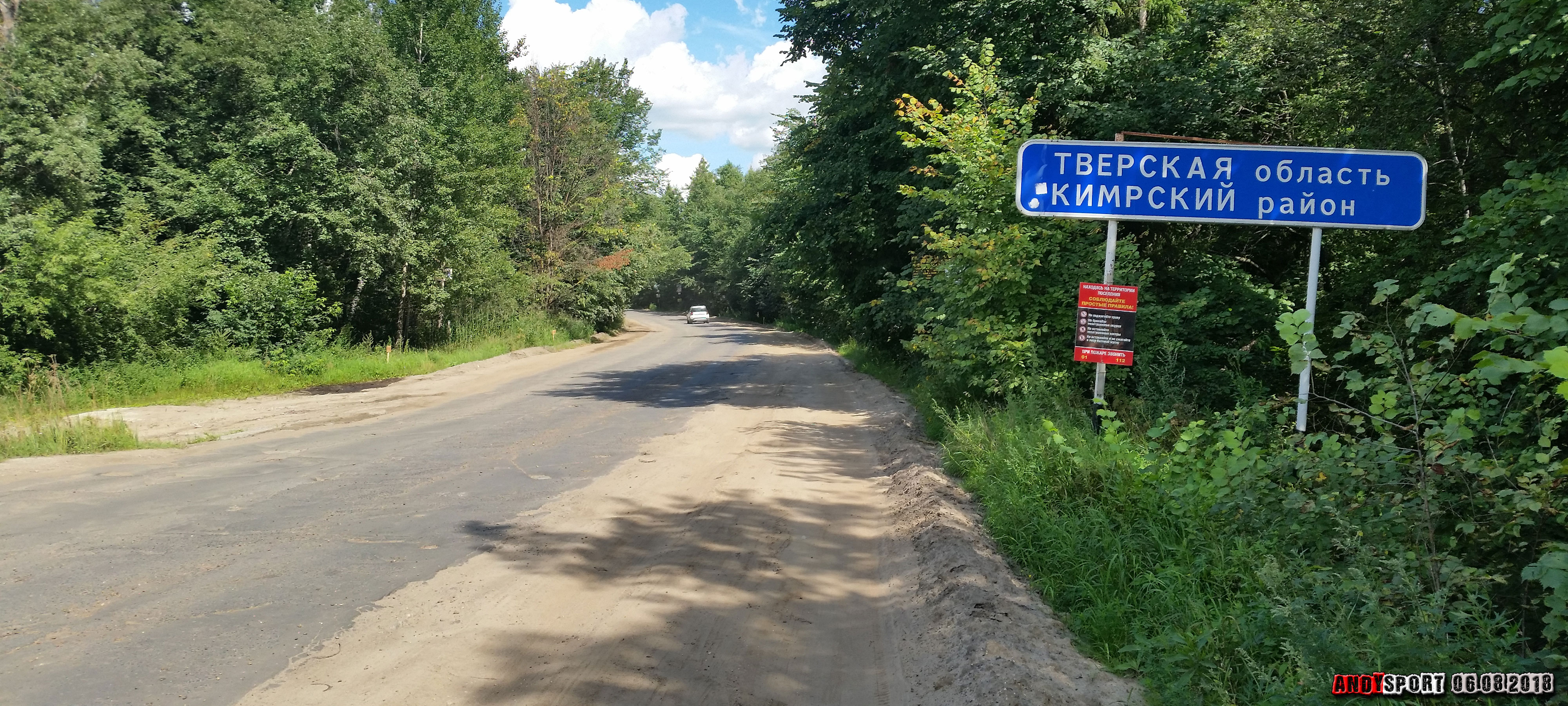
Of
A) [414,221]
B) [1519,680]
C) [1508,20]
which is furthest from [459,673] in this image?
[414,221]

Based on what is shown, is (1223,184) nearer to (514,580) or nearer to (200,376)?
(514,580)

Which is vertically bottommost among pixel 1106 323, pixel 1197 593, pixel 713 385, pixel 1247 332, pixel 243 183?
pixel 713 385

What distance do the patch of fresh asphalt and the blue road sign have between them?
5.72 metres

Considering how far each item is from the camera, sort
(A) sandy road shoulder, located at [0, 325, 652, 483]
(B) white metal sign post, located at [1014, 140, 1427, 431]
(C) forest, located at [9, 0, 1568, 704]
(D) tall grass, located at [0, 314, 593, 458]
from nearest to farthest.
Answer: (C) forest, located at [9, 0, 1568, 704]
(B) white metal sign post, located at [1014, 140, 1427, 431]
(A) sandy road shoulder, located at [0, 325, 652, 483]
(D) tall grass, located at [0, 314, 593, 458]

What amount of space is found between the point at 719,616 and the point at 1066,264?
6.31 meters

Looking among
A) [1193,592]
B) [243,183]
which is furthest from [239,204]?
[1193,592]

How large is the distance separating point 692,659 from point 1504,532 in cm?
369

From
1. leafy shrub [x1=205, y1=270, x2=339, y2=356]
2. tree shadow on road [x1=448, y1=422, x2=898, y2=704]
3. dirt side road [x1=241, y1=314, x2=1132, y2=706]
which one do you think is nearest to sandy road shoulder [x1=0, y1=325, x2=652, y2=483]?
leafy shrub [x1=205, y1=270, x2=339, y2=356]

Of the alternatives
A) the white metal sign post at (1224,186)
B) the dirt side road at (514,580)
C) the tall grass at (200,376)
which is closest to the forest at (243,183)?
the tall grass at (200,376)

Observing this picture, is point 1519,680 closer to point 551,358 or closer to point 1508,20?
point 1508,20

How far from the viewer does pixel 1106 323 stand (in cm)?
753

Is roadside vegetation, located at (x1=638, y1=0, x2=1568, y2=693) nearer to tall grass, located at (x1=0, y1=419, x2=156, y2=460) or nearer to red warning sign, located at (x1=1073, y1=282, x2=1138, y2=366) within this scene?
red warning sign, located at (x1=1073, y1=282, x2=1138, y2=366)

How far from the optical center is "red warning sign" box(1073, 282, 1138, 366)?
7453 millimetres

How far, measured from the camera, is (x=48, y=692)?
4.10m
